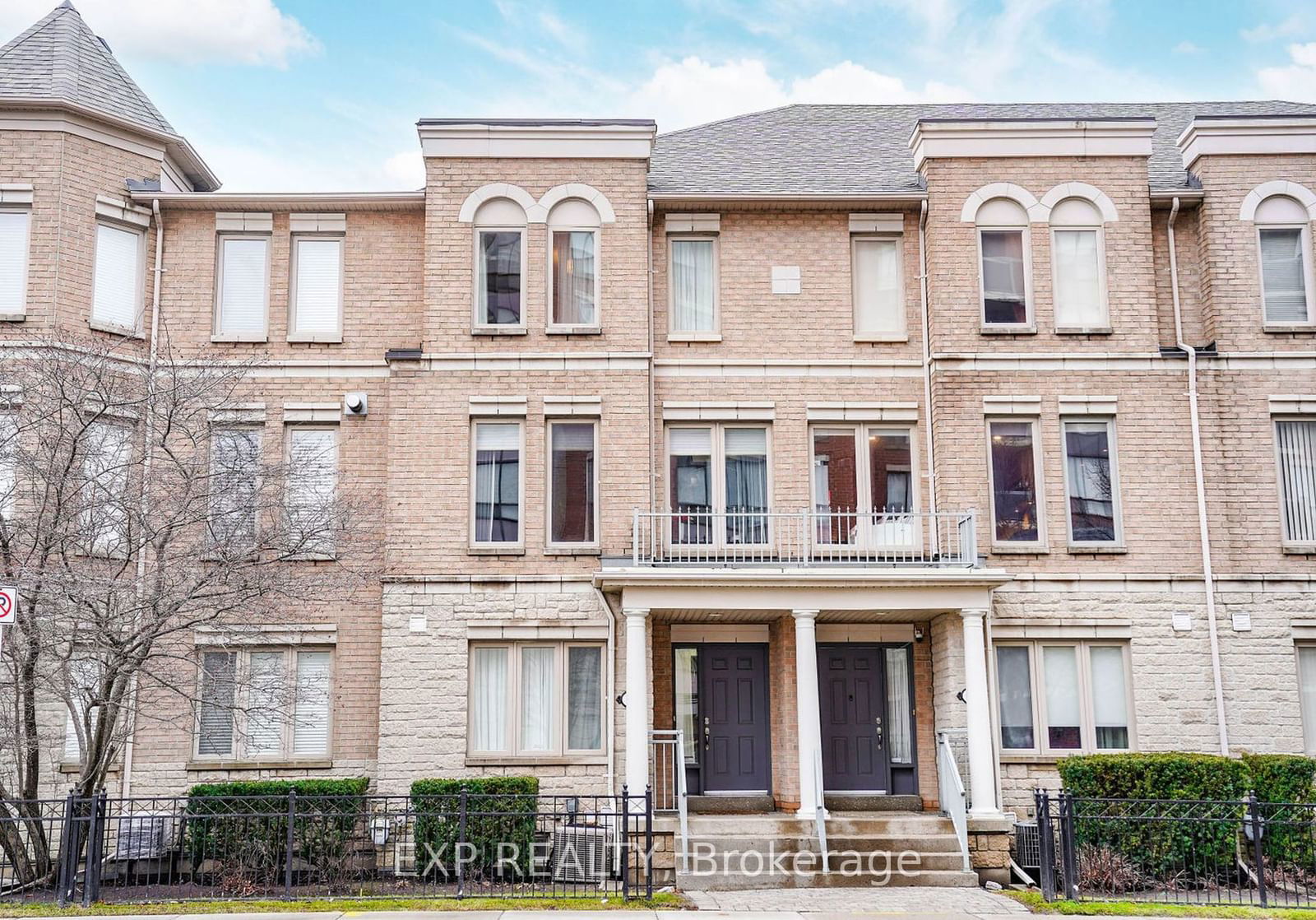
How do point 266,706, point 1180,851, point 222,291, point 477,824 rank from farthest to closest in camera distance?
point 222,291 → point 266,706 → point 477,824 → point 1180,851

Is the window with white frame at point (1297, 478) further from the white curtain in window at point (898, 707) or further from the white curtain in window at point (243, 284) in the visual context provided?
the white curtain in window at point (243, 284)

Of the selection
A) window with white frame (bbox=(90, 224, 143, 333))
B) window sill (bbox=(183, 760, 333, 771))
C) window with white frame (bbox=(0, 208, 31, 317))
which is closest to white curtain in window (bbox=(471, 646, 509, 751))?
window sill (bbox=(183, 760, 333, 771))

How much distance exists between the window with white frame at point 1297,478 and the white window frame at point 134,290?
15.2 metres

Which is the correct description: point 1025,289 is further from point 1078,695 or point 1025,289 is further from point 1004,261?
point 1078,695

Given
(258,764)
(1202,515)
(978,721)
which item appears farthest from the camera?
(1202,515)

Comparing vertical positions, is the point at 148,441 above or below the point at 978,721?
above

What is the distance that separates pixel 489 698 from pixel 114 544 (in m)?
4.93

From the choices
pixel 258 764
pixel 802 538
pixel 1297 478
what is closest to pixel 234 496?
pixel 258 764

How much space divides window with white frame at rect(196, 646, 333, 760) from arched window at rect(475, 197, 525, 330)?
17.2ft

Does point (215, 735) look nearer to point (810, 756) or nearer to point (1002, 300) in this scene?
point (810, 756)

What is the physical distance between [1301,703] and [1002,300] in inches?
255

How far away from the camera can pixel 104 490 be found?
13.6 meters

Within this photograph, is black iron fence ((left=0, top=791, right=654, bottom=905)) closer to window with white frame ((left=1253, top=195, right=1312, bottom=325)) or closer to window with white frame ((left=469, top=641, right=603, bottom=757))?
window with white frame ((left=469, top=641, right=603, bottom=757))

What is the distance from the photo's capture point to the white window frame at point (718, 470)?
17281 mm
